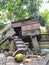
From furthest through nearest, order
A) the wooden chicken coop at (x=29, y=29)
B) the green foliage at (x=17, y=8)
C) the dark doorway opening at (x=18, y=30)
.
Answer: the green foliage at (x=17, y=8) → the dark doorway opening at (x=18, y=30) → the wooden chicken coop at (x=29, y=29)

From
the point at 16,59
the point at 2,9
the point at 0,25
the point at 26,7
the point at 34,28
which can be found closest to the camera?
the point at 16,59

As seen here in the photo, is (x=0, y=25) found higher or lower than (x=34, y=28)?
lower

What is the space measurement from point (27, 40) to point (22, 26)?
21.1 inches

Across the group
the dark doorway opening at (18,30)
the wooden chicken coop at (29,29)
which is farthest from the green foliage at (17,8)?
the wooden chicken coop at (29,29)

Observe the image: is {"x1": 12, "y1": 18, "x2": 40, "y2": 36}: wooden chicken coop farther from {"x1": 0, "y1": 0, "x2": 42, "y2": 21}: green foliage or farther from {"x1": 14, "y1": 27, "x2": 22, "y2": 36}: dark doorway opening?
{"x1": 0, "y1": 0, "x2": 42, "y2": 21}: green foliage

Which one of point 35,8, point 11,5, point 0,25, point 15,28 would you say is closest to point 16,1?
point 11,5

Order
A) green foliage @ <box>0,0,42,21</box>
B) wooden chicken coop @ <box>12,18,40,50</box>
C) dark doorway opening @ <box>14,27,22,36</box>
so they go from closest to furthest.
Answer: wooden chicken coop @ <box>12,18,40,50</box>
dark doorway opening @ <box>14,27,22,36</box>
green foliage @ <box>0,0,42,21</box>

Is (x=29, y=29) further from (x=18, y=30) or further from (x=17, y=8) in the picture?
(x=17, y=8)

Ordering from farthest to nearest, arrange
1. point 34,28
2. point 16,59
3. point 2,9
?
point 2,9 < point 34,28 < point 16,59

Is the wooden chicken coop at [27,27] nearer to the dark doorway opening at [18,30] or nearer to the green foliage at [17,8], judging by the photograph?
the dark doorway opening at [18,30]

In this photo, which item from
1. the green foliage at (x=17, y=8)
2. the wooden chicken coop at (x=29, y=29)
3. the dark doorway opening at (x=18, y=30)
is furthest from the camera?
the green foliage at (x=17, y=8)

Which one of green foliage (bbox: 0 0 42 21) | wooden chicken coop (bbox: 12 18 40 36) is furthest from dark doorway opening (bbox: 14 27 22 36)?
green foliage (bbox: 0 0 42 21)

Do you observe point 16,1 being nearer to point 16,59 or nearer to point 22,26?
point 22,26

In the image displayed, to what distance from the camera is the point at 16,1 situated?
9602 mm
